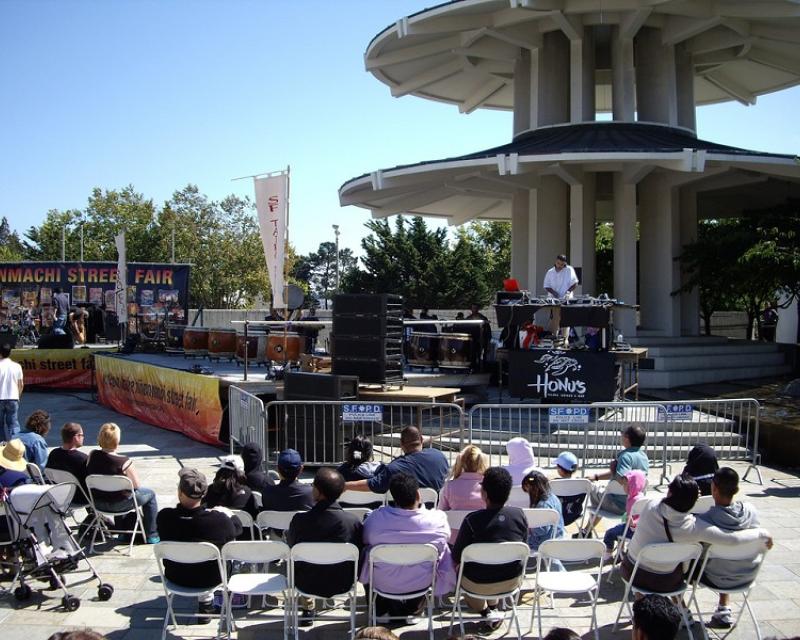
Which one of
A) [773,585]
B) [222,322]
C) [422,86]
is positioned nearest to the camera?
[773,585]

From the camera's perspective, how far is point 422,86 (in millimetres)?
27281

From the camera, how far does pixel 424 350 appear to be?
56.1 feet

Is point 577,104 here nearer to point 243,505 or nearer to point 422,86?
point 422,86

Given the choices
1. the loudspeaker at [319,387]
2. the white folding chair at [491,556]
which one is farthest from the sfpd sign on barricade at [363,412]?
the white folding chair at [491,556]

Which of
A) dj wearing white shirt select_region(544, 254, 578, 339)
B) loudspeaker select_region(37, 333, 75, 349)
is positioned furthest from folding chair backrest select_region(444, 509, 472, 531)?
loudspeaker select_region(37, 333, 75, 349)

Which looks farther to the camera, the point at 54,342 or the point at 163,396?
the point at 54,342

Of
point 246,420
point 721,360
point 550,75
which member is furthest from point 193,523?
point 550,75

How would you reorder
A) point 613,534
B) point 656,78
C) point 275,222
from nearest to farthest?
point 613,534 < point 275,222 < point 656,78

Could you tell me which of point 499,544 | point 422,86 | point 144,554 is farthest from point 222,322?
point 499,544

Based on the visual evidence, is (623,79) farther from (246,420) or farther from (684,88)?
(246,420)

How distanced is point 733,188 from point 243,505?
881 inches

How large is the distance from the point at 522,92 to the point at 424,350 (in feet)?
35.7

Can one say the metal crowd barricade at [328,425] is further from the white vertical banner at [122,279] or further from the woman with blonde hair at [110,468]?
the white vertical banner at [122,279]

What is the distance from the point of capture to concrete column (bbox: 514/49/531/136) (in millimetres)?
24328
